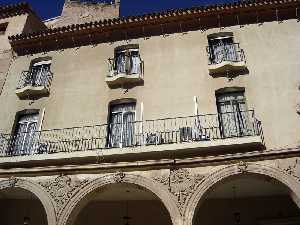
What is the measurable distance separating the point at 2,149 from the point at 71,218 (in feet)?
16.2

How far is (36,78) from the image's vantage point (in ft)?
58.7

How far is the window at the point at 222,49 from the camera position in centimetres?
1578

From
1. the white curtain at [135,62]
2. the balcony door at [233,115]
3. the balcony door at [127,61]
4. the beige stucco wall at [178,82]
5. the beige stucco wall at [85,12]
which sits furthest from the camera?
the beige stucco wall at [85,12]

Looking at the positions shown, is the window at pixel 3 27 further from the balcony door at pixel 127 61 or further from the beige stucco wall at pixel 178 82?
the balcony door at pixel 127 61

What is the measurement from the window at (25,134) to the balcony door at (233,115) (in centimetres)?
769

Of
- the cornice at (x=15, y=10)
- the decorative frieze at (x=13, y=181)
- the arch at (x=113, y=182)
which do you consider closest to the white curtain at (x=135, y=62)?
the arch at (x=113, y=182)

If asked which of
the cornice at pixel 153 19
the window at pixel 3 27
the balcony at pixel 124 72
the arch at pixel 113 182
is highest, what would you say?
the window at pixel 3 27

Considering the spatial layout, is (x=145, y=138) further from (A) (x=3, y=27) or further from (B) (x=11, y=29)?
(A) (x=3, y=27)

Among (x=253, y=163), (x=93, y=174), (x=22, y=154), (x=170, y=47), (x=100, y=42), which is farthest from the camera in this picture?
(x=100, y=42)

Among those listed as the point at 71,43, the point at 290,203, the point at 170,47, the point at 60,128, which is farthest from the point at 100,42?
the point at 290,203

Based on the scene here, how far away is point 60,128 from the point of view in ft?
50.8

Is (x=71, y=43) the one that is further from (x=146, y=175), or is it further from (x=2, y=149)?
(x=146, y=175)

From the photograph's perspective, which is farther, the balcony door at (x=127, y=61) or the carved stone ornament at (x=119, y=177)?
the balcony door at (x=127, y=61)

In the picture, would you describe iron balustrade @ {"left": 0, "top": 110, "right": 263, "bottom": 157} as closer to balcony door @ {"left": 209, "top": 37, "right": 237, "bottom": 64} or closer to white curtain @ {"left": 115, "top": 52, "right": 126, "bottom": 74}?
balcony door @ {"left": 209, "top": 37, "right": 237, "bottom": 64}
